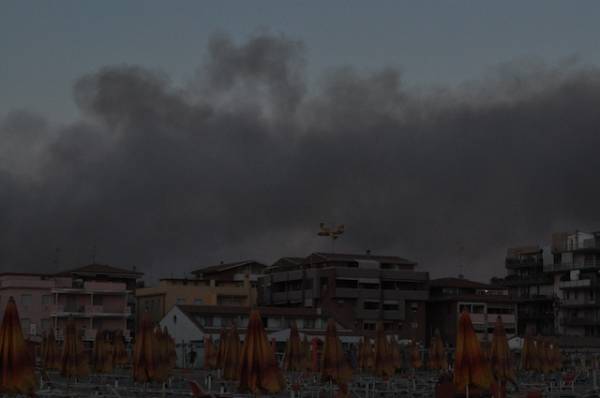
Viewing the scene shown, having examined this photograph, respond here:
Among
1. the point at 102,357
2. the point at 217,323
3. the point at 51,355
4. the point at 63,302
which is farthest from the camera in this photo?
the point at 63,302

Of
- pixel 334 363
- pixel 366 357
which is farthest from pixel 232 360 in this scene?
pixel 366 357

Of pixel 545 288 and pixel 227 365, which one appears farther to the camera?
pixel 545 288

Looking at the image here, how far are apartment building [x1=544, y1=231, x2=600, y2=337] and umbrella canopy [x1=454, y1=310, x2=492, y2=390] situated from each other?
9078cm

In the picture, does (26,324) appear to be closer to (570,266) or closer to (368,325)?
(368,325)

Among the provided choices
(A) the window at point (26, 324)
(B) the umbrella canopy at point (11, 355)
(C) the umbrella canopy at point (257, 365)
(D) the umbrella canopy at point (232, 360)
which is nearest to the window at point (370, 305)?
(A) the window at point (26, 324)

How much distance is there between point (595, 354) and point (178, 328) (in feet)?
118

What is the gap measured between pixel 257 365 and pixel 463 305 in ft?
262

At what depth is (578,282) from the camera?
118000 mm

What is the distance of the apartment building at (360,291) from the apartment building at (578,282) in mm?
20986

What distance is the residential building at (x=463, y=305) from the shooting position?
107562 mm

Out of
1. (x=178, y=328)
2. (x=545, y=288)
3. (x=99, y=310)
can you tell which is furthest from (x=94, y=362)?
(x=545, y=288)

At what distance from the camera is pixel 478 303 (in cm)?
10906

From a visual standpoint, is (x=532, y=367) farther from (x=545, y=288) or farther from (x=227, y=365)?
(x=545, y=288)

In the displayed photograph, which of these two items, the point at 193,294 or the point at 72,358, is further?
the point at 193,294
